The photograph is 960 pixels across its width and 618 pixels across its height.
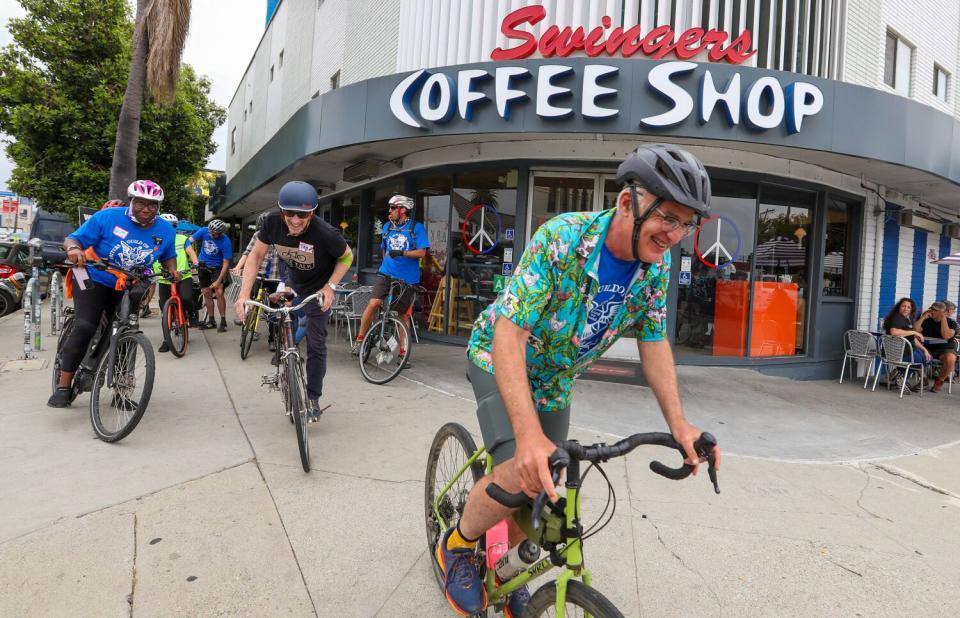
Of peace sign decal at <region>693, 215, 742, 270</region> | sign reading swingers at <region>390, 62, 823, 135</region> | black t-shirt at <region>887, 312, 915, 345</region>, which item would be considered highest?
sign reading swingers at <region>390, 62, 823, 135</region>

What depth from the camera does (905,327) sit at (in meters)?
8.74

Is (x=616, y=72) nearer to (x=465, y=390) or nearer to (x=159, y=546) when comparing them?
(x=465, y=390)

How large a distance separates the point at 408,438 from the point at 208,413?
5.71 feet

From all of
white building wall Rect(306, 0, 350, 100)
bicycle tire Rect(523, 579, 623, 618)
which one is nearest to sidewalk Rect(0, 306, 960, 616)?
bicycle tire Rect(523, 579, 623, 618)

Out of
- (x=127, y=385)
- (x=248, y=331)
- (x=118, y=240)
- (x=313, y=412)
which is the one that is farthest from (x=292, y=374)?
Result: (x=248, y=331)

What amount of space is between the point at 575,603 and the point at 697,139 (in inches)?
247

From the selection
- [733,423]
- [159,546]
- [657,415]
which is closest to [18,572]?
[159,546]

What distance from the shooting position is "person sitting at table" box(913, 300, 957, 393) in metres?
8.71

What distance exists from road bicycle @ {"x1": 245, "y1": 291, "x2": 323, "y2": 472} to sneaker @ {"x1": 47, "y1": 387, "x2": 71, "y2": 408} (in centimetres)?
169

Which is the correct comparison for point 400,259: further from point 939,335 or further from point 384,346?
point 939,335

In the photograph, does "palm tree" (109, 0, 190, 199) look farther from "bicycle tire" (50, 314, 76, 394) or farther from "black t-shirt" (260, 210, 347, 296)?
"black t-shirt" (260, 210, 347, 296)

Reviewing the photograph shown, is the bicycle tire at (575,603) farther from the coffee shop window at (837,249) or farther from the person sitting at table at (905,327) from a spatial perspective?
the coffee shop window at (837,249)

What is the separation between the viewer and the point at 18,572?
2.35 m

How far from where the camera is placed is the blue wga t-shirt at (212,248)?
29.6 ft
